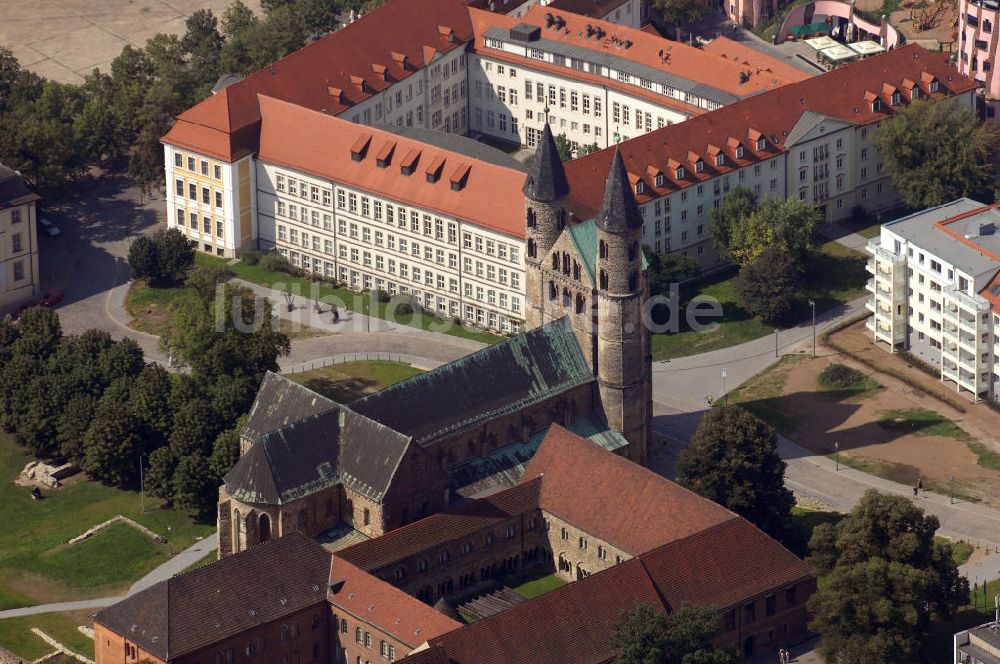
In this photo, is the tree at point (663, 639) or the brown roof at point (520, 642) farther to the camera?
the tree at point (663, 639)

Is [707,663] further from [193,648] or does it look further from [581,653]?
[193,648]

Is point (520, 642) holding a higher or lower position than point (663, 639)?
lower

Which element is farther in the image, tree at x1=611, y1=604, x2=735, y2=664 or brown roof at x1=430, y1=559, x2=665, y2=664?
tree at x1=611, y1=604, x2=735, y2=664

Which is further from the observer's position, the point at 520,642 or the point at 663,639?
the point at 520,642

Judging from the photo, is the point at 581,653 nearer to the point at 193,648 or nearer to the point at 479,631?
the point at 479,631

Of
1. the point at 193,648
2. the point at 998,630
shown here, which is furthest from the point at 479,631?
the point at 998,630
